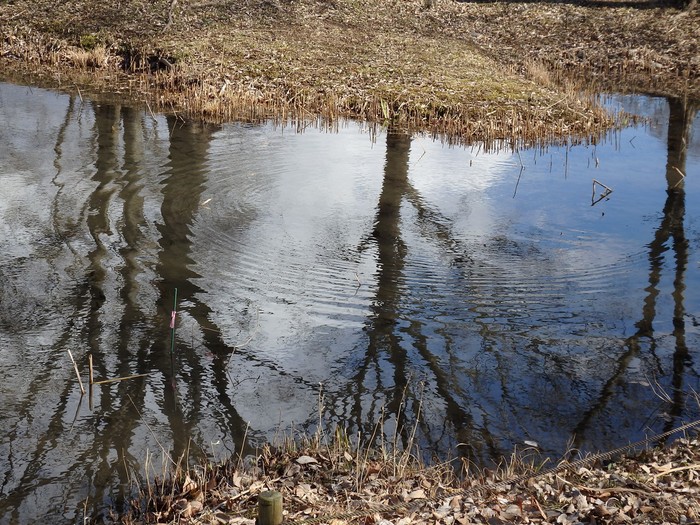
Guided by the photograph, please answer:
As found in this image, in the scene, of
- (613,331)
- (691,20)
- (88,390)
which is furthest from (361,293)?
(691,20)

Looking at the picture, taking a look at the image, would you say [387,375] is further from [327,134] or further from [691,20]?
[691,20]

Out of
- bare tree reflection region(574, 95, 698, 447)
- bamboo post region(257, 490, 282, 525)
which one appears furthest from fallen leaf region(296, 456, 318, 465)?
bare tree reflection region(574, 95, 698, 447)

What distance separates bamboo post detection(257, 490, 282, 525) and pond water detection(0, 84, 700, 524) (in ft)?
5.97

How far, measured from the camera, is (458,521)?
5.00 metres

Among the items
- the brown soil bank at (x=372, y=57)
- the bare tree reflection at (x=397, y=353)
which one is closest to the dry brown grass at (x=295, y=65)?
the brown soil bank at (x=372, y=57)

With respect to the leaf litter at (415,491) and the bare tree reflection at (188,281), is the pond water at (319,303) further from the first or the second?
the leaf litter at (415,491)

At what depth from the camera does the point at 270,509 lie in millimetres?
3934

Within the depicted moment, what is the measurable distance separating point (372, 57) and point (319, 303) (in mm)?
16396

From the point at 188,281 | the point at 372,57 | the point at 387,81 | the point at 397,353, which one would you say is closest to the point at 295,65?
the point at 387,81

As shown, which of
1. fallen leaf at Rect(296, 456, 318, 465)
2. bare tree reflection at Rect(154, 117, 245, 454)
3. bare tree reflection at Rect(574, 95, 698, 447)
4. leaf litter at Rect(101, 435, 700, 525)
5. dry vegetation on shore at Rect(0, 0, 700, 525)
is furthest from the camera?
bare tree reflection at Rect(574, 95, 698, 447)

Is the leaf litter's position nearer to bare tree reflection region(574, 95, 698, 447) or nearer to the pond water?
the pond water

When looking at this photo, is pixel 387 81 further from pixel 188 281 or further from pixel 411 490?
pixel 411 490

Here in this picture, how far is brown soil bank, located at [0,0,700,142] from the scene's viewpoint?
18.5 metres

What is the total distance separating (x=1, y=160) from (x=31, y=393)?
7.87 meters
